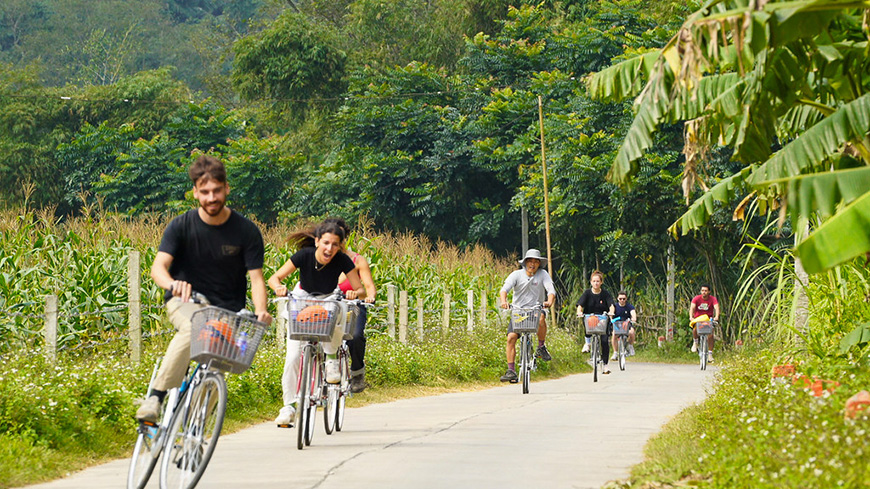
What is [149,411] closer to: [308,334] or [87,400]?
[308,334]

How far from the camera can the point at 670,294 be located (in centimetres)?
3881

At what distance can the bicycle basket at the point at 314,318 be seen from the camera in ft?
33.1

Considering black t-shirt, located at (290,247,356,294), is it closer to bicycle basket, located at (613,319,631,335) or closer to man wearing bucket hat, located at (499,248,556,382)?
man wearing bucket hat, located at (499,248,556,382)

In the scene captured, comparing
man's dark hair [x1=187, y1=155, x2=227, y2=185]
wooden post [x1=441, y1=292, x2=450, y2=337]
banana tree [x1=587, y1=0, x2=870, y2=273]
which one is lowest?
wooden post [x1=441, y1=292, x2=450, y2=337]

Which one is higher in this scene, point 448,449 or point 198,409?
point 198,409

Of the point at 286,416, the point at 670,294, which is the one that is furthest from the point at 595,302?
the point at 670,294

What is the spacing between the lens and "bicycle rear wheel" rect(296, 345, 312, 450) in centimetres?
1001

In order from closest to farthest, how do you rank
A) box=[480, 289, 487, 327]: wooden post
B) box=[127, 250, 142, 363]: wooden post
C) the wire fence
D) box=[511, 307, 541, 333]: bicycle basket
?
the wire fence
box=[127, 250, 142, 363]: wooden post
box=[511, 307, 541, 333]: bicycle basket
box=[480, 289, 487, 327]: wooden post

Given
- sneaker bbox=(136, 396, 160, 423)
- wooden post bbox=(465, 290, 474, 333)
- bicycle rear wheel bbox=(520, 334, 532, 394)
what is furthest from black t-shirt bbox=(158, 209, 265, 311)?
wooden post bbox=(465, 290, 474, 333)

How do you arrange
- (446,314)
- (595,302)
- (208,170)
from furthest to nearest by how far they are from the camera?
(446,314) < (595,302) < (208,170)

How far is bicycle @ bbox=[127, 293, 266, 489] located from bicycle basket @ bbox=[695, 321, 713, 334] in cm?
2190

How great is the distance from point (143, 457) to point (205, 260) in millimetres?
1261

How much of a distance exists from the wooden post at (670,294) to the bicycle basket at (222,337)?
31.8 metres

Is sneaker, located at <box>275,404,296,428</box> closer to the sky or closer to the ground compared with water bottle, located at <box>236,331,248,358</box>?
closer to the ground
